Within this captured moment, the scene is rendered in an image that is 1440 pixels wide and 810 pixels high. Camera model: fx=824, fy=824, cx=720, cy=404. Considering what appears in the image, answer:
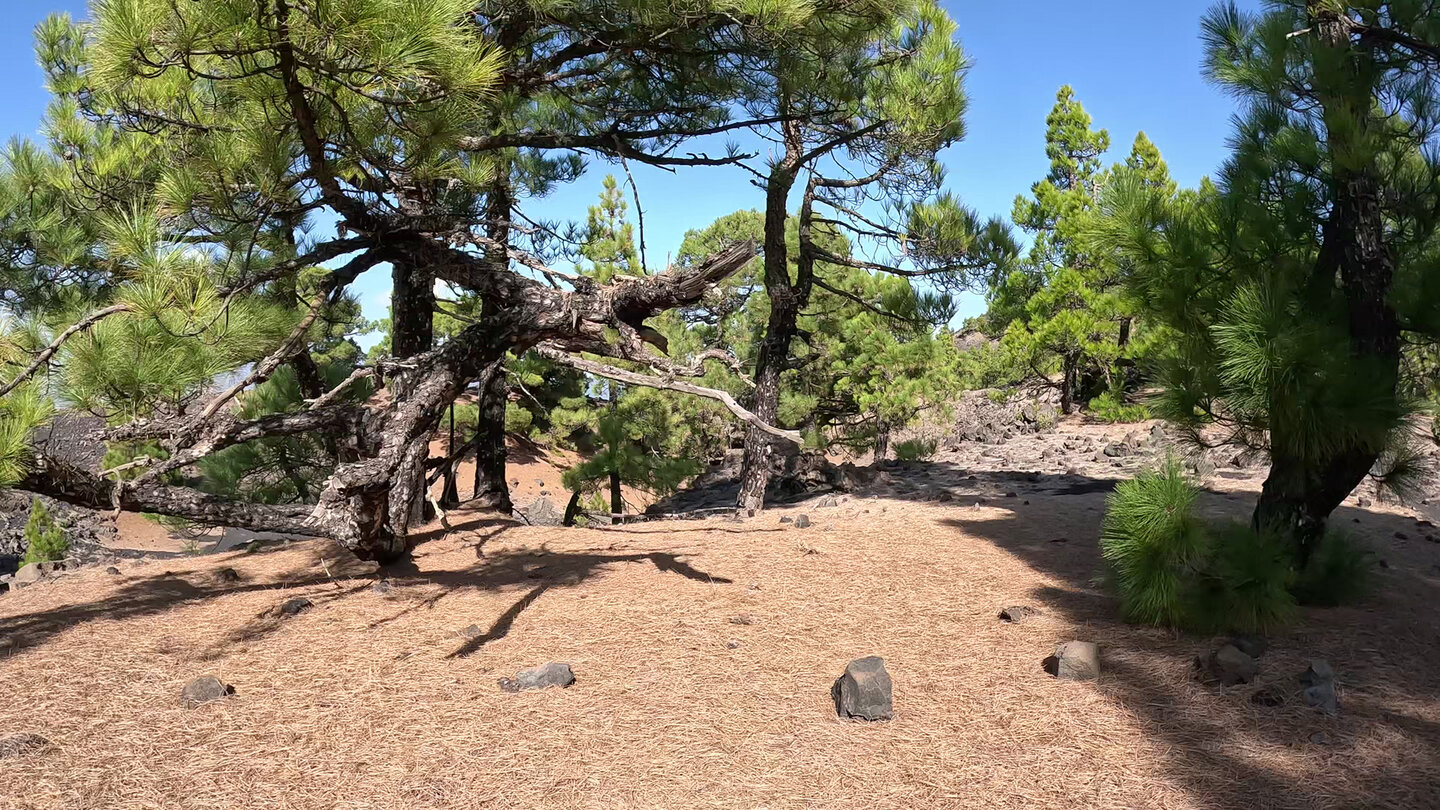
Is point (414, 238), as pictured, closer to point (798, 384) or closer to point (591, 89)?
point (591, 89)

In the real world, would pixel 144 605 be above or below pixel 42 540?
below

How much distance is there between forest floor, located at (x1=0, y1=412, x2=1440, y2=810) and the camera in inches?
110

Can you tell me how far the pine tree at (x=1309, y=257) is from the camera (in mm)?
3801

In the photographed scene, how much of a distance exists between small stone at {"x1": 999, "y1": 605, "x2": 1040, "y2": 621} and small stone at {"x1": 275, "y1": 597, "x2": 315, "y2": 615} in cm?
398

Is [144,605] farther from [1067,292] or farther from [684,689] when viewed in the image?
[1067,292]

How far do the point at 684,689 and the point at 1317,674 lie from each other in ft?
8.67

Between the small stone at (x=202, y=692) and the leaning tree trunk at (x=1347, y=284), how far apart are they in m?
4.97

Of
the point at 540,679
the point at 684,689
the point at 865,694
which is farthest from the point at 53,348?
the point at 865,694

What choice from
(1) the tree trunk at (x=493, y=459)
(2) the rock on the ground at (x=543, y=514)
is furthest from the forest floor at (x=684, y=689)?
(2) the rock on the ground at (x=543, y=514)

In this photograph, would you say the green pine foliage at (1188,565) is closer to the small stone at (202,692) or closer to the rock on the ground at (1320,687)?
the rock on the ground at (1320,687)

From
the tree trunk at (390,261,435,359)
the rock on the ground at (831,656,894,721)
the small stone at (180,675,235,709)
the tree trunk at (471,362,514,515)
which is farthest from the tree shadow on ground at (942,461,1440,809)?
the tree trunk at (471,362,514,515)

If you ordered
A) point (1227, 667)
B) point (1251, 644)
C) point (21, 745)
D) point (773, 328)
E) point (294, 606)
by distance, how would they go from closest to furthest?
point (21, 745) → point (1227, 667) → point (1251, 644) → point (294, 606) → point (773, 328)

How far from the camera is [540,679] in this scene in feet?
12.2

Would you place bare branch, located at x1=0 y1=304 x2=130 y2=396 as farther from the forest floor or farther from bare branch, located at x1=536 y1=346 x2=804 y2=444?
bare branch, located at x1=536 y1=346 x2=804 y2=444
